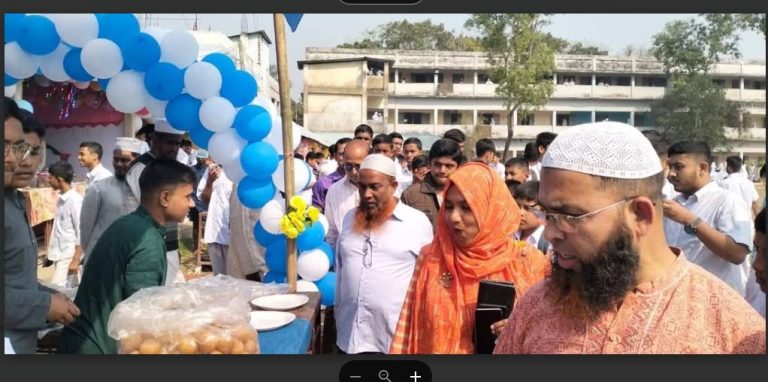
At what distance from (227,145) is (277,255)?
64 cm

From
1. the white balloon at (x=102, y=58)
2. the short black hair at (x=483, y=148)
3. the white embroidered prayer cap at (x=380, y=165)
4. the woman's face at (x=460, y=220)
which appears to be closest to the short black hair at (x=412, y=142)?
the short black hair at (x=483, y=148)

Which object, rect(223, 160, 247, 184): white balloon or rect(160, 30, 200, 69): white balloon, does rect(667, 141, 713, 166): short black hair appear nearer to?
rect(223, 160, 247, 184): white balloon

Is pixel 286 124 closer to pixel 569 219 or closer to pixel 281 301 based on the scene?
pixel 281 301

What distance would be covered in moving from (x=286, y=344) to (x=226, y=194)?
323 cm

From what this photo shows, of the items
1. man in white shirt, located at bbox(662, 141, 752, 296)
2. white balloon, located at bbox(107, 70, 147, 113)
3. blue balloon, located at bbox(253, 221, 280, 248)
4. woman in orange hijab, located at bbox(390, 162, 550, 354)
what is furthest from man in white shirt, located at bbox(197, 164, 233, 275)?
man in white shirt, located at bbox(662, 141, 752, 296)

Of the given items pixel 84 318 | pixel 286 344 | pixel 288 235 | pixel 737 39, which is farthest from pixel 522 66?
pixel 84 318

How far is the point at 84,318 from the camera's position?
6.40 feet

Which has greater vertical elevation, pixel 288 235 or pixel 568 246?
pixel 568 246

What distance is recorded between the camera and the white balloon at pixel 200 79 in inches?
115

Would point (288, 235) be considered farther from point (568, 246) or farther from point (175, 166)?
point (568, 246)

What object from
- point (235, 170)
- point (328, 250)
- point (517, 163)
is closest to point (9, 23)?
point (235, 170)

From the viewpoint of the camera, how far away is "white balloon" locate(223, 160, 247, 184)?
315 cm

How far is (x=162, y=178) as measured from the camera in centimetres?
221

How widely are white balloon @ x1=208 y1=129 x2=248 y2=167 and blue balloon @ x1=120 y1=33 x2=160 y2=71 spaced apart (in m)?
0.47
